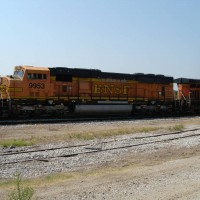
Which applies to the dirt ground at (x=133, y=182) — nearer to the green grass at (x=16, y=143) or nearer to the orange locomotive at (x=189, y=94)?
the green grass at (x=16, y=143)

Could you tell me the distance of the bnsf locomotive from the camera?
1022 inches

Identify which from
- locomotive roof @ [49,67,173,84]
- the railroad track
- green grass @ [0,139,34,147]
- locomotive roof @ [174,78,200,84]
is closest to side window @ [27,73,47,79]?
locomotive roof @ [49,67,173,84]

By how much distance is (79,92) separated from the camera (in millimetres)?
29297

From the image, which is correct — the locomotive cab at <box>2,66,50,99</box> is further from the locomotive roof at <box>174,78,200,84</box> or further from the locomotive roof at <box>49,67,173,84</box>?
the locomotive roof at <box>174,78,200,84</box>

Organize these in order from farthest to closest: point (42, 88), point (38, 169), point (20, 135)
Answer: point (42, 88) → point (20, 135) → point (38, 169)

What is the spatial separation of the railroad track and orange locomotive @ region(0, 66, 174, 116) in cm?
940

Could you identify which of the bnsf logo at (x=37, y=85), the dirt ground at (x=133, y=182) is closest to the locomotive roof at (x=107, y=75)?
the bnsf logo at (x=37, y=85)

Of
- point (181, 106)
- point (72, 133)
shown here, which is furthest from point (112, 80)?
point (72, 133)

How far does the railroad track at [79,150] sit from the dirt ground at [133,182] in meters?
1.99

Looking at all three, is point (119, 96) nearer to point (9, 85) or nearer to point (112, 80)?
point (112, 80)

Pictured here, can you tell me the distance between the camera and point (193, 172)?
10672 millimetres

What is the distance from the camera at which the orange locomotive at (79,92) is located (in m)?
25.9

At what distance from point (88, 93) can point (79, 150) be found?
1468 cm

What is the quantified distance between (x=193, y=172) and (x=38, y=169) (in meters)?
4.61
